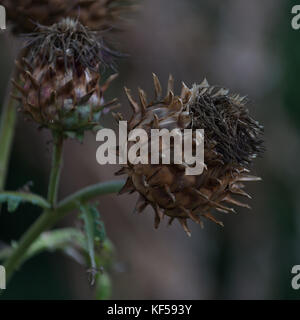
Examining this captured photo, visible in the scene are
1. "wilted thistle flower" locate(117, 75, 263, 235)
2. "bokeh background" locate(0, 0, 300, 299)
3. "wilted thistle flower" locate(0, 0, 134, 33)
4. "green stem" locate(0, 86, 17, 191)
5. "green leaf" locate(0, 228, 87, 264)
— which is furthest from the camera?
"bokeh background" locate(0, 0, 300, 299)

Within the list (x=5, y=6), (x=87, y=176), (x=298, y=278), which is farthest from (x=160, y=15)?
(x=5, y=6)

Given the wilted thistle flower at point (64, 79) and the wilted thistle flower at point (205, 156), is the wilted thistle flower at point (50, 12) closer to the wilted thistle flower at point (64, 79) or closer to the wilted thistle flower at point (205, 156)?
the wilted thistle flower at point (64, 79)

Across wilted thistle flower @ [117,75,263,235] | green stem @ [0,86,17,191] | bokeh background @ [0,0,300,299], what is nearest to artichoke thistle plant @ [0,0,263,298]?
wilted thistle flower @ [117,75,263,235]

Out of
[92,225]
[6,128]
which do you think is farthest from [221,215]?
[92,225]

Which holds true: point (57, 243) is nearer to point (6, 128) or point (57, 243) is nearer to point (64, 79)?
point (6, 128)

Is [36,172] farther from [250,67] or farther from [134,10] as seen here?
[134,10]

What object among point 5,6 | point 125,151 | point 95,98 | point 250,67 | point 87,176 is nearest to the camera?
point 125,151

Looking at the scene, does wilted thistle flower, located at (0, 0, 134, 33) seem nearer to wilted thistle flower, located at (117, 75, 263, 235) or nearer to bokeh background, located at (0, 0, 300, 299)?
wilted thistle flower, located at (117, 75, 263, 235)
